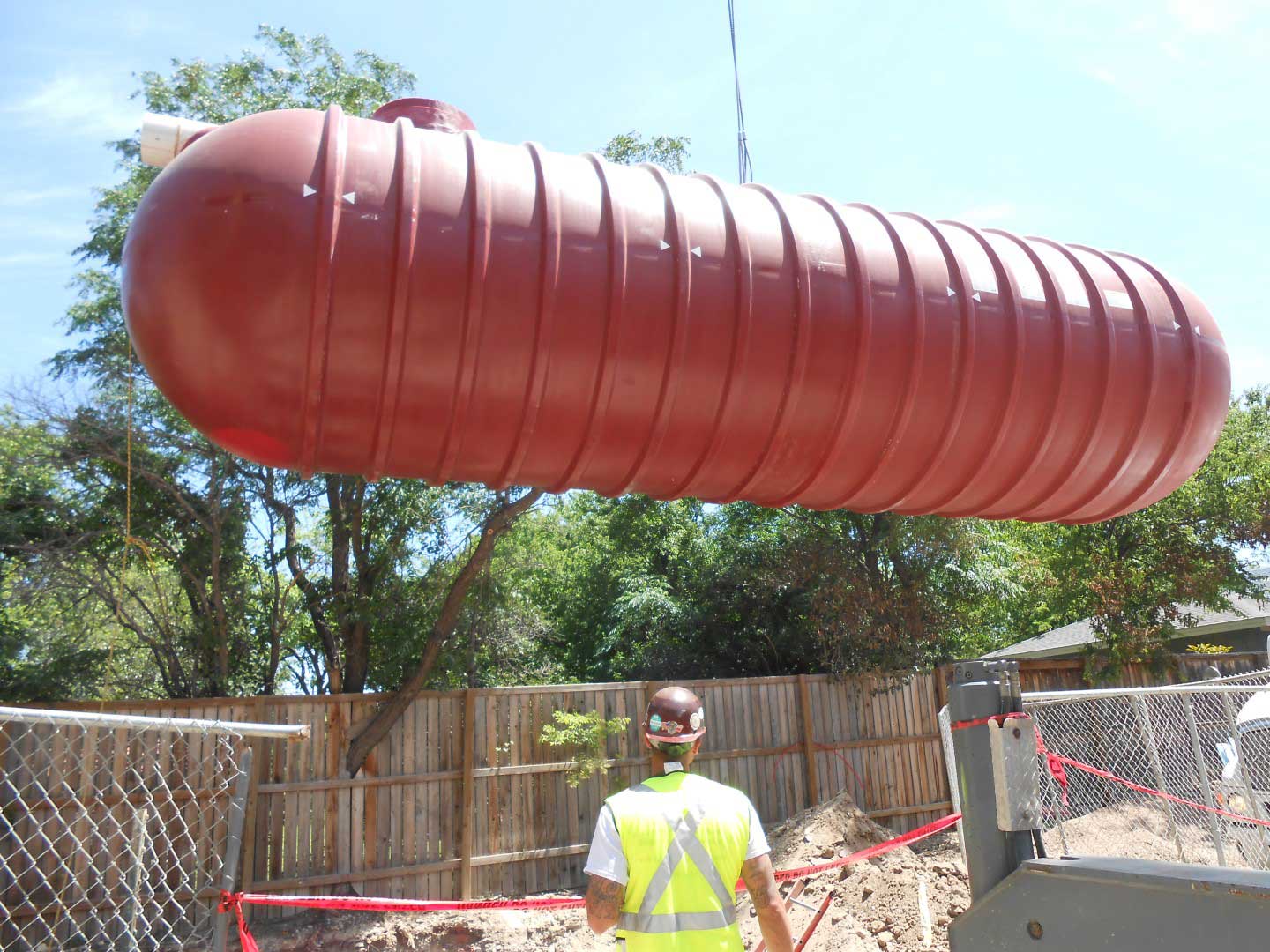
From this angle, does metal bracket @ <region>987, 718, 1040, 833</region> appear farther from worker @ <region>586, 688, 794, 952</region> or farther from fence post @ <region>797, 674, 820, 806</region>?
fence post @ <region>797, 674, 820, 806</region>

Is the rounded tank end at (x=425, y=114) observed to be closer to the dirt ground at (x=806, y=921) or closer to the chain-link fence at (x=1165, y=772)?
the chain-link fence at (x=1165, y=772)

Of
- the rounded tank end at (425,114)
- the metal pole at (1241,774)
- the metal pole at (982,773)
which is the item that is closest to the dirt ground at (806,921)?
the metal pole at (1241,774)

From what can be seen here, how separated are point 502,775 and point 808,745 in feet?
14.4

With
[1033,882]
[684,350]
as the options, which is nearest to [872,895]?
[1033,882]

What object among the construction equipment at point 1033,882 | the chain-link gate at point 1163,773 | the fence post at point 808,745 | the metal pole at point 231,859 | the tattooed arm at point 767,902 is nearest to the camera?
the construction equipment at point 1033,882

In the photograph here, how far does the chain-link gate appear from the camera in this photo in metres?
7.93

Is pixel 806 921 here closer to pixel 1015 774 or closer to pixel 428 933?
pixel 428 933

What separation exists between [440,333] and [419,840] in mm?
9595

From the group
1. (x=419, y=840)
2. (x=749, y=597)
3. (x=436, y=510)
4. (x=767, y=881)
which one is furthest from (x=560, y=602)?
(x=767, y=881)

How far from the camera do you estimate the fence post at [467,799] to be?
10617 mm

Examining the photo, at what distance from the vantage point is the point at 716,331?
244 cm

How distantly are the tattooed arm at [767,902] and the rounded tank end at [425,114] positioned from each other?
2.56 m

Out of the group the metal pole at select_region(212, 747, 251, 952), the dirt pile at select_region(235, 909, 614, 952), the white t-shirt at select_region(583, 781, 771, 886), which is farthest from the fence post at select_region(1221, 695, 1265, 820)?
the metal pole at select_region(212, 747, 251, 952)

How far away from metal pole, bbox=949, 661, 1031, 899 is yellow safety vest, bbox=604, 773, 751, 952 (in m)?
0.85
